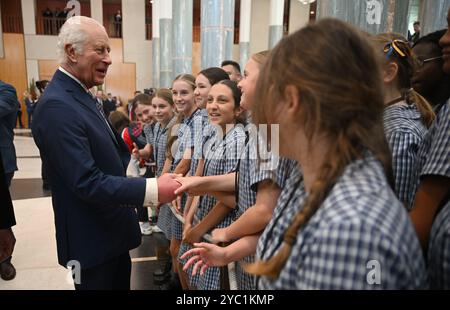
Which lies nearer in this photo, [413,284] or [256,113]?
[413,284]

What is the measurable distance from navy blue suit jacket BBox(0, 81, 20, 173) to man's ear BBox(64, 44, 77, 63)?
1.78 m

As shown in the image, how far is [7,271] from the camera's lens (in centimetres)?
319

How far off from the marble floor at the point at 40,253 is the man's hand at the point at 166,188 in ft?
5.44

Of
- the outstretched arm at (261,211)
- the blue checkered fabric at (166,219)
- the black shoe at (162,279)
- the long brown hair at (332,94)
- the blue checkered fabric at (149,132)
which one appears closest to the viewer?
the long brown hair at (332,94)

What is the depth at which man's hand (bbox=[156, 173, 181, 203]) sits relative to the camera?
1775 mm

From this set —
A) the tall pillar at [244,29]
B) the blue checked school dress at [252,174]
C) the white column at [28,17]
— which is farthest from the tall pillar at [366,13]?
the white column at [28,17]

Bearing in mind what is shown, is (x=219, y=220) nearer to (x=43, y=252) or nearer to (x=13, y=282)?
(x=13, y=282)

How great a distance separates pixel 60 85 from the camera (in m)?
1.74

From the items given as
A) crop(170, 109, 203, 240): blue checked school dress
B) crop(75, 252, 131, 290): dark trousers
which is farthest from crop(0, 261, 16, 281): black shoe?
Answer: crop(75, 252, 131, 290): dark trousers

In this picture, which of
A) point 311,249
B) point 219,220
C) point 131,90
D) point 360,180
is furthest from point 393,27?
point 131,90

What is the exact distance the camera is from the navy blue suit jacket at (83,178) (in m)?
1.60

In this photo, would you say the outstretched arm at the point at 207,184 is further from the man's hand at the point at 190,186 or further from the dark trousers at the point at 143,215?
the dark trousers at the point at 143,215

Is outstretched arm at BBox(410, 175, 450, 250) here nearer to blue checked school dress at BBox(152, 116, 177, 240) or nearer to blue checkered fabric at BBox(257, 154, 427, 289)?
blue checkered fabric at BBox(257, 154, 427, 289)
